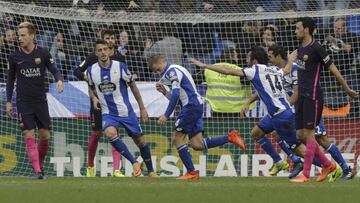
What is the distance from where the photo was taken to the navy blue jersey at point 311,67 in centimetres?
1411

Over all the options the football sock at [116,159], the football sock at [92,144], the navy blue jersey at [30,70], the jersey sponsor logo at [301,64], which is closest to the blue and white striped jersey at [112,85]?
the navy blue jersey at [30,70]

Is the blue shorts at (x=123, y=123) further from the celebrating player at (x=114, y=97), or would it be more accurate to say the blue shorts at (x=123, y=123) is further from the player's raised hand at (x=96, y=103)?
the player's raised hand at (x=96, y=103)

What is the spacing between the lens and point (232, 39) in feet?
67.6

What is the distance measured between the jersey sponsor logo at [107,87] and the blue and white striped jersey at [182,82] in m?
0.72

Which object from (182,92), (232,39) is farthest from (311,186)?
(232,39)

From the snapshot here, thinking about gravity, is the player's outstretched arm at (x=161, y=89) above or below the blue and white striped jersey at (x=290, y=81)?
below

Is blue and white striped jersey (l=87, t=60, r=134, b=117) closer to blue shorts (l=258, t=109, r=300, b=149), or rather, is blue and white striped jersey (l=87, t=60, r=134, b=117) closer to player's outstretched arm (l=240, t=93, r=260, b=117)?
player's outstretched arm (l=240, t=93, r=260, b=117)

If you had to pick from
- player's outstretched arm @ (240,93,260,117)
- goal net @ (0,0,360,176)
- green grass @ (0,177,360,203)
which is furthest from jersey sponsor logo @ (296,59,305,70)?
goal net @ (0,0,360,176)

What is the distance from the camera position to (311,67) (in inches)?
559

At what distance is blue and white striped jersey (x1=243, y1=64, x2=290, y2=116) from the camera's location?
51.5ft

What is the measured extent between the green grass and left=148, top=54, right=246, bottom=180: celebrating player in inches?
73.3

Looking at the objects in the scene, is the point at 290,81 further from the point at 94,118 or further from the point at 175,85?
the point at 94,118

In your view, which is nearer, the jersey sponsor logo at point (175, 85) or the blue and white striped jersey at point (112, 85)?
the jersey sponsor logo at point (175, 85)

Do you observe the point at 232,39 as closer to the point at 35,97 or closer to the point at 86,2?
the point at 86,2
